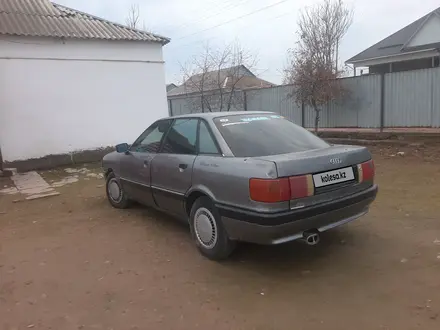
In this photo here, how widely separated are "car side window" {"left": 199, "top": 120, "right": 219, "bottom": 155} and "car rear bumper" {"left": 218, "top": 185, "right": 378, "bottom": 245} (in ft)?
2.16

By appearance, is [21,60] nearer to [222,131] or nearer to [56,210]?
[56,210]

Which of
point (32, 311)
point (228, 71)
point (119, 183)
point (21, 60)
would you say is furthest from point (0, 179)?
point (228, 71)

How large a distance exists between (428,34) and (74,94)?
61.4 ft

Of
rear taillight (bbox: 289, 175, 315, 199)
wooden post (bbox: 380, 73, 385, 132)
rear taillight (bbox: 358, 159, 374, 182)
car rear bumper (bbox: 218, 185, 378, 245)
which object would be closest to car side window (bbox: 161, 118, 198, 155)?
car rear bumper (bbox: 218, 185, 378, 245)

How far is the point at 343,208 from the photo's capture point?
12.5ft

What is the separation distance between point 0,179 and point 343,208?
8.77m

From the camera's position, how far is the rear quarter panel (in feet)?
11.3

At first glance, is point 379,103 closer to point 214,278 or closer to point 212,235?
point 212,235

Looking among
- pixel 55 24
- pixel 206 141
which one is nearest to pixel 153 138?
pixel 206 141

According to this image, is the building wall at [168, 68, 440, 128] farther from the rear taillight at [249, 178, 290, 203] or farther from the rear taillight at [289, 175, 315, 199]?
the rear taillight at [249, 178, 290, 203]

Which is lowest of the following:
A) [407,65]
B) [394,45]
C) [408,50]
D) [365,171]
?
[365,171]

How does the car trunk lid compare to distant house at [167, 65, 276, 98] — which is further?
distant house at [167, 65, 276, 98]

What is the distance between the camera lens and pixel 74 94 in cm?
1148

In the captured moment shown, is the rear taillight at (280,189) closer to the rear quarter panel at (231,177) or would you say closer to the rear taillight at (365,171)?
the rear quarter panel at (231,177)
